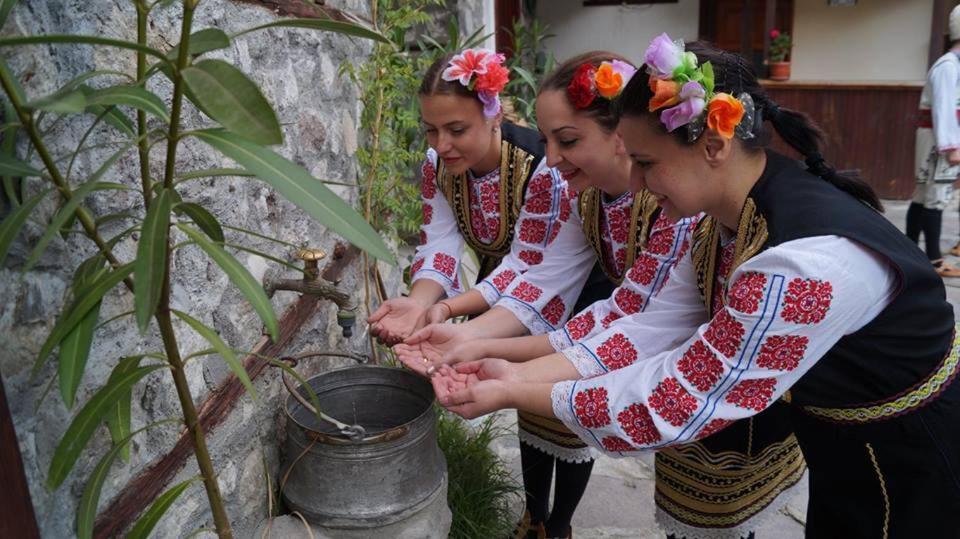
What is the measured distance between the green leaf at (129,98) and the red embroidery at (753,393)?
108 centimetres

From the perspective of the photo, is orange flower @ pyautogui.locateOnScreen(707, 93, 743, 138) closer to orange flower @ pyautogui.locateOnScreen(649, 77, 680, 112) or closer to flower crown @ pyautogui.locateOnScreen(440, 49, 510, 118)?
orange flower @ pyautogui.locateOnScreen(649, 77, 680, 112)

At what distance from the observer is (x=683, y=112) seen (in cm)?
143

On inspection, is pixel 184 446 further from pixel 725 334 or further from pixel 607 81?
pixel 607 81

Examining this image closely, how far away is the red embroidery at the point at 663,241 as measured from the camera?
1.98 meters

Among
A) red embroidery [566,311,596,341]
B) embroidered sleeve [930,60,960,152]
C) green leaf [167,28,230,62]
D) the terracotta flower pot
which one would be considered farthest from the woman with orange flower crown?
the terracotta flower pot

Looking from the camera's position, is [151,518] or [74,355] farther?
[151,518]

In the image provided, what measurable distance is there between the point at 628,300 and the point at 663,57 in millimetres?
714

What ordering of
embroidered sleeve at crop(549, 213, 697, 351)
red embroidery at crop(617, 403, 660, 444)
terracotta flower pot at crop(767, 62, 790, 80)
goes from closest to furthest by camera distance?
red embroidery at crop(617, 403, 660, 444) → embroidered sleeve at crop(549, 213, 697, 351) → terracotta flower pot at crop(767, 62, 790, 80)

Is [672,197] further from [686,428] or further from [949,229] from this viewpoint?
[949,229]

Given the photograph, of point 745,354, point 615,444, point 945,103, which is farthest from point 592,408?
point 945,103

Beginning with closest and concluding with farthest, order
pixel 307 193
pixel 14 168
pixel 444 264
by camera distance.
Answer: pixel 307 193, pixel 14 168, pixel 444 264

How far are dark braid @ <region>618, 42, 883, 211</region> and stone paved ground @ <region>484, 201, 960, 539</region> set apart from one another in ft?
4.29

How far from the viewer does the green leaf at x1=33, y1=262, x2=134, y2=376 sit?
1.01 metres

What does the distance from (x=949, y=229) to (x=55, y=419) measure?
7.00 m
